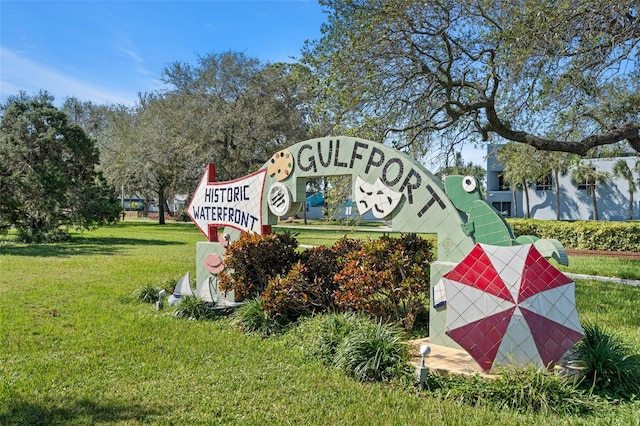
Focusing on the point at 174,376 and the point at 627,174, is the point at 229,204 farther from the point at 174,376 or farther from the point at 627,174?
the point at 627,174

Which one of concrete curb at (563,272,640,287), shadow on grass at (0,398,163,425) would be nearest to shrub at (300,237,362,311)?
shadow on grass at (0,398,163,425)

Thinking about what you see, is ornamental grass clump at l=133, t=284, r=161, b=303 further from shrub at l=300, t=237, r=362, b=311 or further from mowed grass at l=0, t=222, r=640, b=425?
shrub at l=300, t=237, r=362, b=311

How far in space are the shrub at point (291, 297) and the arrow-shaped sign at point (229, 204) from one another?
49.0 inches

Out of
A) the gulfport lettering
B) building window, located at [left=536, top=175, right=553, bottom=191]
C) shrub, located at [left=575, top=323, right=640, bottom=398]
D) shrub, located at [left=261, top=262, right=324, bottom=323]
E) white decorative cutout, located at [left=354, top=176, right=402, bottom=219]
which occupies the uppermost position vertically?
building window, located at [left=536, top=175, right=553, bottom=191]

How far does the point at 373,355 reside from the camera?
5141 mm

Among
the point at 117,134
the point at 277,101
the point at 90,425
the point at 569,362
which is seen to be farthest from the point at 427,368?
the point at 117,134

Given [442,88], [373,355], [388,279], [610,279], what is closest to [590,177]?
[610,279]

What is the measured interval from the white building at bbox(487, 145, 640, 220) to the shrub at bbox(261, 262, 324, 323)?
1215 inches

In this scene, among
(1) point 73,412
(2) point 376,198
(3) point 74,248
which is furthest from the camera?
(3) point 74,248

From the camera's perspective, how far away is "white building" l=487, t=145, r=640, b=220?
38.3 meters

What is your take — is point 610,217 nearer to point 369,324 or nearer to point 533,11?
point 533,11

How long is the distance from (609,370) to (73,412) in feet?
16.2

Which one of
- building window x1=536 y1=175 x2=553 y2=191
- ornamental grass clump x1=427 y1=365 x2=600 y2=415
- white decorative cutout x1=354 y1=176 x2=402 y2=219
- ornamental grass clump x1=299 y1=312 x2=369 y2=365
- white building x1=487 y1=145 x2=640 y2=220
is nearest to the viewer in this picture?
ornamental grass clump x1=427 y1=365 x2=600 y2=415

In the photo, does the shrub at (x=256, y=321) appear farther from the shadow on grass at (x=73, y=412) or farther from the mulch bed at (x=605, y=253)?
the mulch bed at (x=605, y=253)
